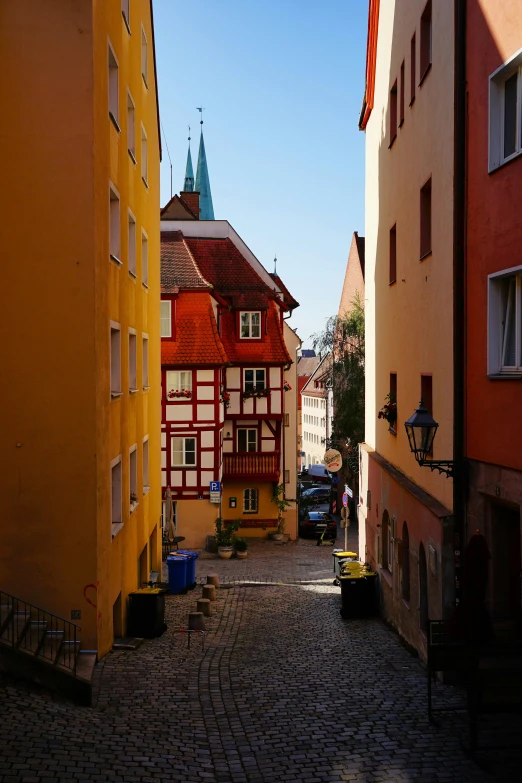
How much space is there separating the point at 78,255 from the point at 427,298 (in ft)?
19.5

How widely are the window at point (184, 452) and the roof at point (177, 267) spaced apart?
6010mm

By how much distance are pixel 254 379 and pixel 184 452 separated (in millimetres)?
5507

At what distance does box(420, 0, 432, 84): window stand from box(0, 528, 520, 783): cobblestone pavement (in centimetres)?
1031

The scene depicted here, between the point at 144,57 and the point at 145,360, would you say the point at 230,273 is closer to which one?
the point at 145,360

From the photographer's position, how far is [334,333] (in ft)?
154

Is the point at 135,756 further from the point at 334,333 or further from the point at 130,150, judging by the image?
the point at 334,333

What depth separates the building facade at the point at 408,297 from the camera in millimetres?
13445

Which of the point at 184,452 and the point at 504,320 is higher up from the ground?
the point at 504,320

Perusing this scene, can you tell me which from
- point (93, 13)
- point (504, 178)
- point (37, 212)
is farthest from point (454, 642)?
point (93, 13)

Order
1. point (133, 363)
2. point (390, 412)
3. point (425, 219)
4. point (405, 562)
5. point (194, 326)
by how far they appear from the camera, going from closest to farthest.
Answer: point (425, 219) < point (405, 562) < point (390, 412) < point (133, 363) < point (194, 326)

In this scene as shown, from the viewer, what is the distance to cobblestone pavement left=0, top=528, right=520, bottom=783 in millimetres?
8688


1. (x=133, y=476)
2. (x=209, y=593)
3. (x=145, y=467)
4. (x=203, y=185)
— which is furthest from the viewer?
(x=203, y=185)

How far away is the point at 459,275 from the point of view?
493 inches

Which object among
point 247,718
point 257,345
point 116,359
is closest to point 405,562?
point 116,359
